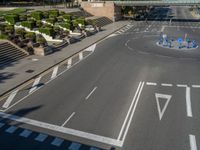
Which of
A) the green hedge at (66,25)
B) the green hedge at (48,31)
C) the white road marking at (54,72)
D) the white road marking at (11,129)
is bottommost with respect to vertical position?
the white road marking at (11,129)

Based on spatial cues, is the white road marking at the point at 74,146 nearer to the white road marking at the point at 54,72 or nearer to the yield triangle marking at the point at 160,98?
the yield triangle marking at the point at 160,98

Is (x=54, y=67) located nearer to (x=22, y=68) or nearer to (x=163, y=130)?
(x=22, y=68)

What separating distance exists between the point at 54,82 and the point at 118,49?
16858mm

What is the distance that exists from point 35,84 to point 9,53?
1060 cm

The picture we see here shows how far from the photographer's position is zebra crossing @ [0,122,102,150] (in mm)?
13781

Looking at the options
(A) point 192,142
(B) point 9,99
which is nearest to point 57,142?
(B) point 9,99

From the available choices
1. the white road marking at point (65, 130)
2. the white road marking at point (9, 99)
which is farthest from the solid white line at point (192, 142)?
the white road marking at point (9, 99)

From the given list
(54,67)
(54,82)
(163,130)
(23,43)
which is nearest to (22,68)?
(54,67)

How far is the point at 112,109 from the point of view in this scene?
1820 cm

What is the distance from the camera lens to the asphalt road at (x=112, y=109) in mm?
14358

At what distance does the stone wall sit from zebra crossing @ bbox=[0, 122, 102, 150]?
220 ft

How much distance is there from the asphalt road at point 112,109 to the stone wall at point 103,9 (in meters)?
51.8

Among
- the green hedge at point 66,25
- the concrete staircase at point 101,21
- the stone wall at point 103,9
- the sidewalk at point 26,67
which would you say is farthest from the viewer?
the stone wall at point 103,9

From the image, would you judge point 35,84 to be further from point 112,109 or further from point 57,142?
point 57,142
